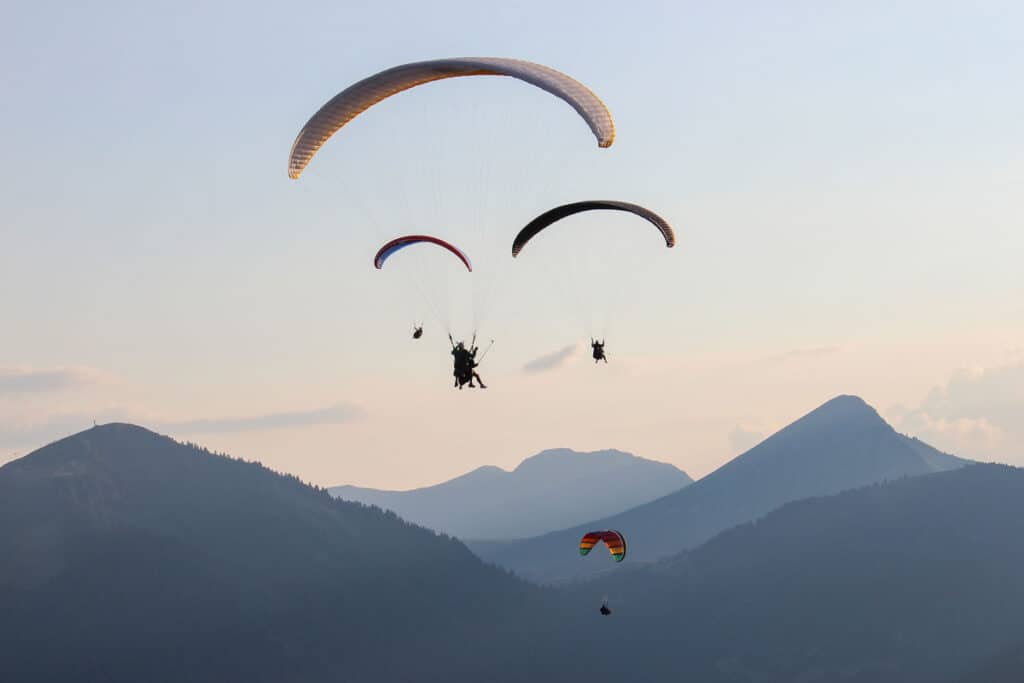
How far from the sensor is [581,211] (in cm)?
6469

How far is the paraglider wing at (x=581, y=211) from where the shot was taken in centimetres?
6475

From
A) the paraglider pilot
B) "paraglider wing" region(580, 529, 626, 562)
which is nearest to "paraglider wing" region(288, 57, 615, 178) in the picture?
the paraglider pilot

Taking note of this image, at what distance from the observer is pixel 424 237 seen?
216 ft

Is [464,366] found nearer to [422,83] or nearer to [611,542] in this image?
[422,83]

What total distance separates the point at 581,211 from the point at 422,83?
11764 mm

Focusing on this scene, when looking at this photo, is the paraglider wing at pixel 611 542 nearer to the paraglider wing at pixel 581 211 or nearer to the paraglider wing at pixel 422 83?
the paraglider wing at pixel 581 211

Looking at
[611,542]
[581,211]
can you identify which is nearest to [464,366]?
[581,211]

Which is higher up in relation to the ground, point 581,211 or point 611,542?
point 581,211

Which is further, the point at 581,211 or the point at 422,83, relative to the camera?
the point at 581,211

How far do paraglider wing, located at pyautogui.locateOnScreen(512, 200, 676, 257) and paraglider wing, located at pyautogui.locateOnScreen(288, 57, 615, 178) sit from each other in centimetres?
1038

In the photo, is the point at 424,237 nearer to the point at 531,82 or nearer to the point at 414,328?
the point at 414,328

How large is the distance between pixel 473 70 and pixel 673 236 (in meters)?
17.8

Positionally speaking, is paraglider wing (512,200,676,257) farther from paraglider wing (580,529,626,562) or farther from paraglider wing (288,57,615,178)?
paraglider wing (580,529,626,562)

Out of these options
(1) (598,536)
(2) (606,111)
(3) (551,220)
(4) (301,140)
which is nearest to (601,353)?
(3) (551,220)
